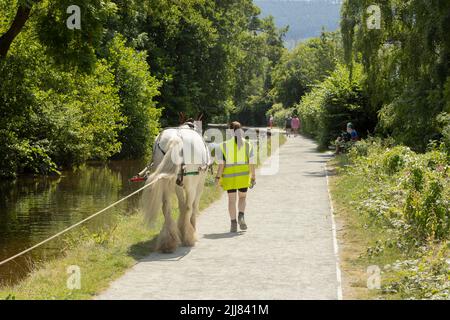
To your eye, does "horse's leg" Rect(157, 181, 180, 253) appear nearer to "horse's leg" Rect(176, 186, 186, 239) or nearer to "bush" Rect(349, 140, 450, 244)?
"horse's leg" Rect(176, 186, 186, 239)

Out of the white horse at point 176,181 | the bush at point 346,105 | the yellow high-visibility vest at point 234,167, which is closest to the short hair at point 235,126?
the yellow high-visibility vest at point 234,167

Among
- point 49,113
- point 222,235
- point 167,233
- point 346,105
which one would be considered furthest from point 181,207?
point 346,105

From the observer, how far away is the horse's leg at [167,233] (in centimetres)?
1104

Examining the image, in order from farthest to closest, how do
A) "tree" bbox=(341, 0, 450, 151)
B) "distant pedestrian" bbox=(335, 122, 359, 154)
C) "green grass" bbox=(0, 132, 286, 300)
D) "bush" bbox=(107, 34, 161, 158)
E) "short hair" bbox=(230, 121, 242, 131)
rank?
"bush" bbox=(107, 34, 161, 158), "distant pedestrian" bbox=(335, 122, 359, 154), "tree" bbox=(341, 0, 450, 151), "short hair" bbox=(230, 121, 242, 131), "green grass" bbox=(0, 132, 286, 300)

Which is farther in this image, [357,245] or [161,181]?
[357,245]

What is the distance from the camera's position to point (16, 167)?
90.8 feet

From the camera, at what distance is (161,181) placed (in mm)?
11195

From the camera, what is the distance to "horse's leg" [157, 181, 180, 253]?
11.0 metres

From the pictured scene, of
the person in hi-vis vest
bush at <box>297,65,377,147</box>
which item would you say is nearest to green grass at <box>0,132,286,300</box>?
the person in hi-vis vest

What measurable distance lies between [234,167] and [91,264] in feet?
14.3

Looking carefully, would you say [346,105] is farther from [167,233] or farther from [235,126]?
[167,233]
